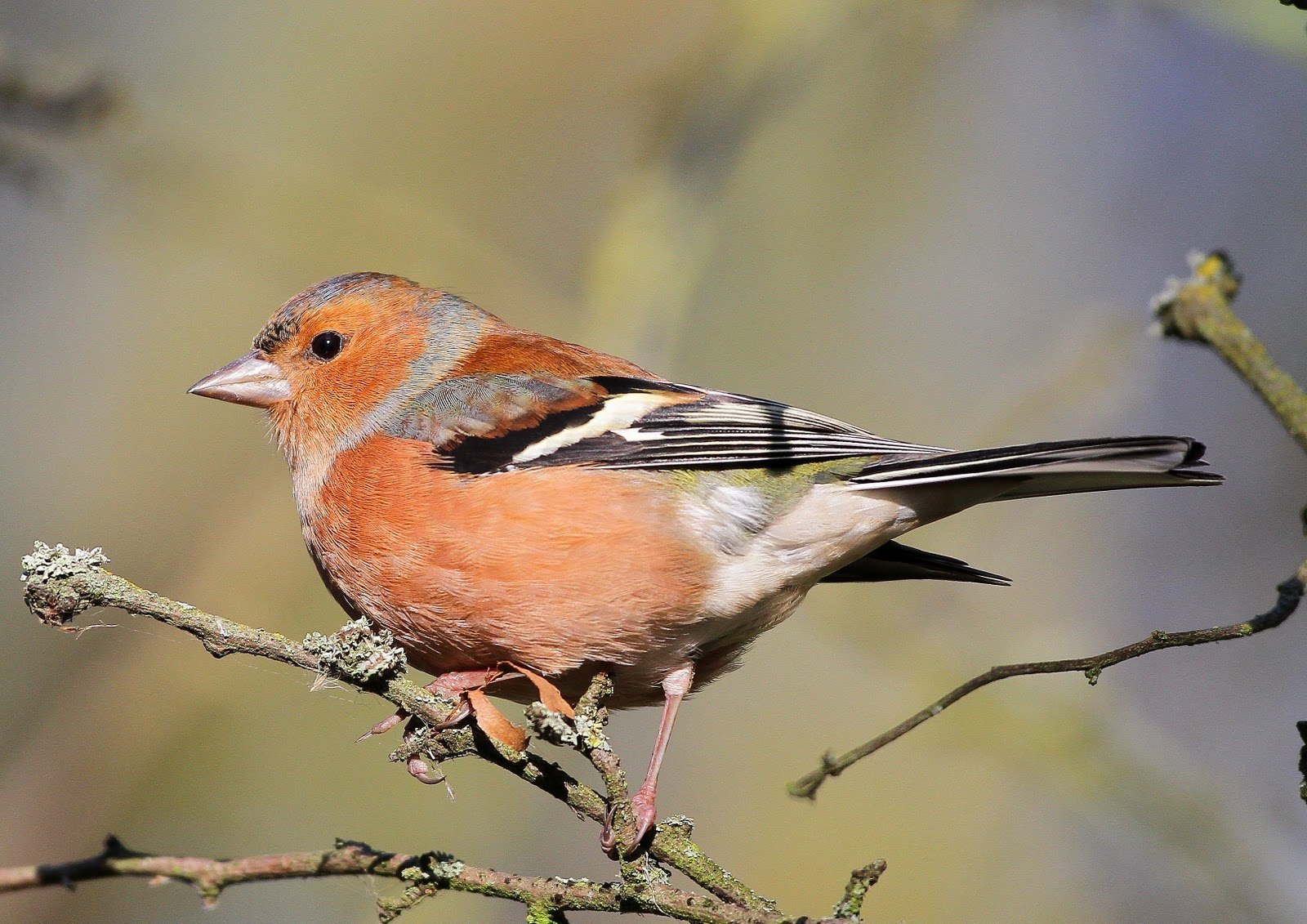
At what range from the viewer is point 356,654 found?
2.85 metres

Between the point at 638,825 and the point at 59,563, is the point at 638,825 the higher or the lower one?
the lower one

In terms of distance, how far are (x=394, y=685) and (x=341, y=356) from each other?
2.08m

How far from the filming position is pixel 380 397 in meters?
4.54

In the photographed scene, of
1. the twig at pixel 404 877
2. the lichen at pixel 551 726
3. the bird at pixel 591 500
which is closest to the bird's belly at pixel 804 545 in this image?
the bird at pixel 591 500

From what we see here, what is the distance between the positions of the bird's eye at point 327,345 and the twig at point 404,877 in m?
2.61

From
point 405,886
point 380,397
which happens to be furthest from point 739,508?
point 405,886

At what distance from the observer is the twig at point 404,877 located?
228 centimetres

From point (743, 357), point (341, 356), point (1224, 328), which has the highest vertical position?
point (743, 357)

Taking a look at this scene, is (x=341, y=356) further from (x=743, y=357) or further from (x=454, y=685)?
(x=743, y=357)

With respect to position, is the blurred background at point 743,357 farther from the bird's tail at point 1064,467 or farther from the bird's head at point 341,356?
the bird's tail at point 1064,467

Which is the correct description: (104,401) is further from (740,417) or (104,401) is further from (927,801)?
(927,801)

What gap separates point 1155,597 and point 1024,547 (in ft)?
3.01

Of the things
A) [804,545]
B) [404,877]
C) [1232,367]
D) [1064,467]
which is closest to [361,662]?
[404,877]

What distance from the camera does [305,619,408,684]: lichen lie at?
2.81m
